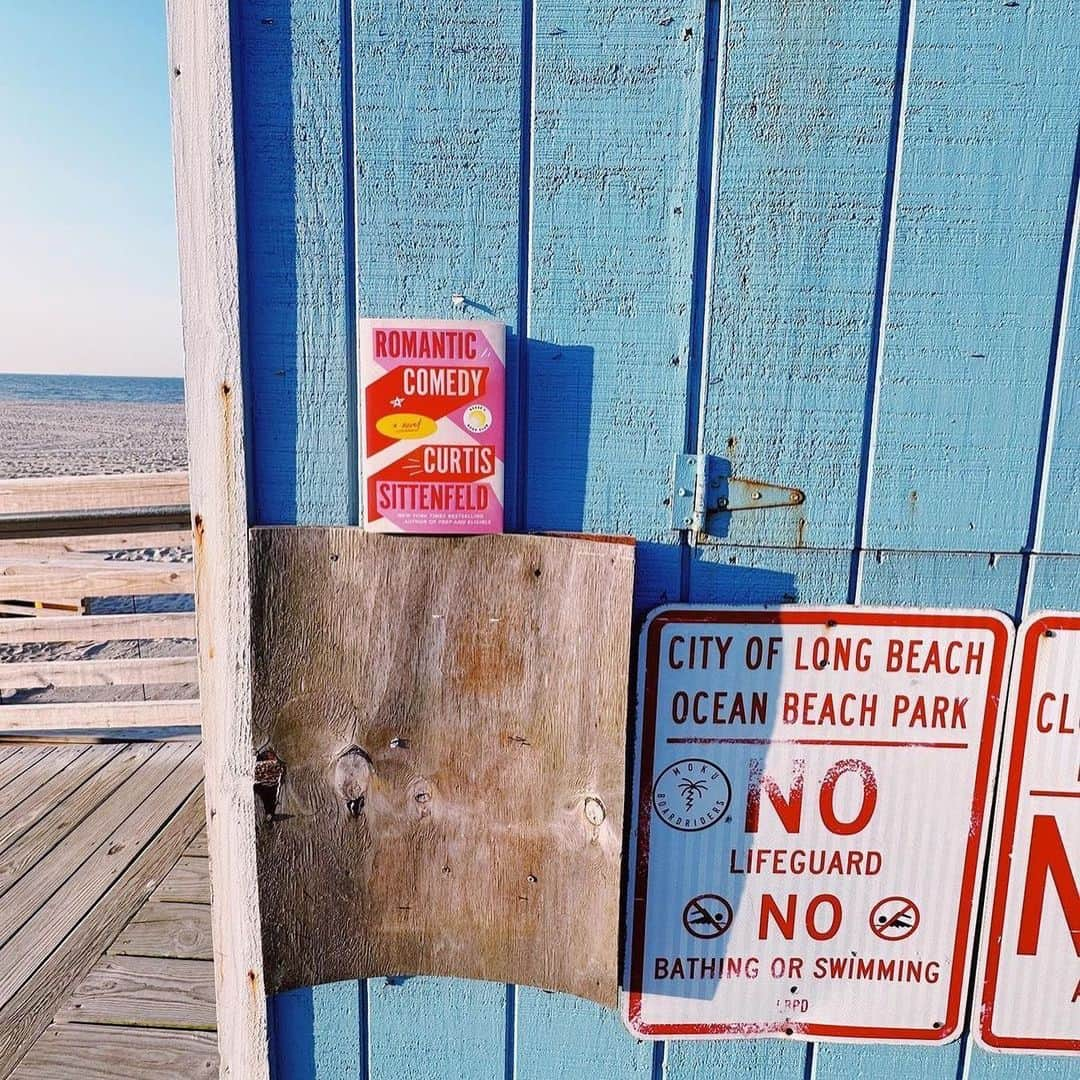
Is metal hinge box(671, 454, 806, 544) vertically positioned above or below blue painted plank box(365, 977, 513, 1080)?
above

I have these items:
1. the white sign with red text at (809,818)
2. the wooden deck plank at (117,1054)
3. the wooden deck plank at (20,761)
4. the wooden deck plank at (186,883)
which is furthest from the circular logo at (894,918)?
the wooden deck plank at (20,761)

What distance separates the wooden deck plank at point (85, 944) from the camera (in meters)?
1.96

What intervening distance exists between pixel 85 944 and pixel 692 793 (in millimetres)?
2089

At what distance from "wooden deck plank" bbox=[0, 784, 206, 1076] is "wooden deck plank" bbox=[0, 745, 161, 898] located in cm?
22

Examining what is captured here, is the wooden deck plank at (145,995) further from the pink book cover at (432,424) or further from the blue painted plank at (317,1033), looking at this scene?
the pink book cover at (432,424)

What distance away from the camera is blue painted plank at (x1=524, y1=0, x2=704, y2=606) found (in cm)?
107

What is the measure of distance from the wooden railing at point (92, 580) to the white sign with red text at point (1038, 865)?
283cm

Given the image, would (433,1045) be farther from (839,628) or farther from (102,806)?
(102,806)

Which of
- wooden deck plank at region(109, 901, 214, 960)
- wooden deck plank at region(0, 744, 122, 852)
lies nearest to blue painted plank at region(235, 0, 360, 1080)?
wooden deck plank at region(109, 901, 214, 960)

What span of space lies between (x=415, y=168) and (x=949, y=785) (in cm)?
132


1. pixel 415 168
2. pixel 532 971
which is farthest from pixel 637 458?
pixel 532 971

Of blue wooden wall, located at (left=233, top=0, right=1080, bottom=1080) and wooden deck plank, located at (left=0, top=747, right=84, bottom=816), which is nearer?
blue wooden wall, located at (left=233, top=0, right=1080, bottom=1080)

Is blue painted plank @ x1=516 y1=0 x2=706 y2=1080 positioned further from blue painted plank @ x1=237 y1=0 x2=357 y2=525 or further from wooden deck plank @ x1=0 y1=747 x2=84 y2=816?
wooden deck plank @ x1=0 y1=747 x2=84 y2=816

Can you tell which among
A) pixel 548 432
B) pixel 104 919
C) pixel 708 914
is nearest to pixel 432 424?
pixel 548 432
